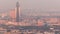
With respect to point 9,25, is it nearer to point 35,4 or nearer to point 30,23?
point 30,23

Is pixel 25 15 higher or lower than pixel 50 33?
→ higher

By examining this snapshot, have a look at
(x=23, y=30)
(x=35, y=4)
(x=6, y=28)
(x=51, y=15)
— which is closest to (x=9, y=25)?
(x=6, y=28)

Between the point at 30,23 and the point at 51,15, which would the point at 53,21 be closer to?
the point at 51,15

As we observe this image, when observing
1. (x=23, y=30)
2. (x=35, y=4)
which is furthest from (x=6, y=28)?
(x=35, y=4)

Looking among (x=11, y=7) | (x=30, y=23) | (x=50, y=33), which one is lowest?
(x=50, y=33)
